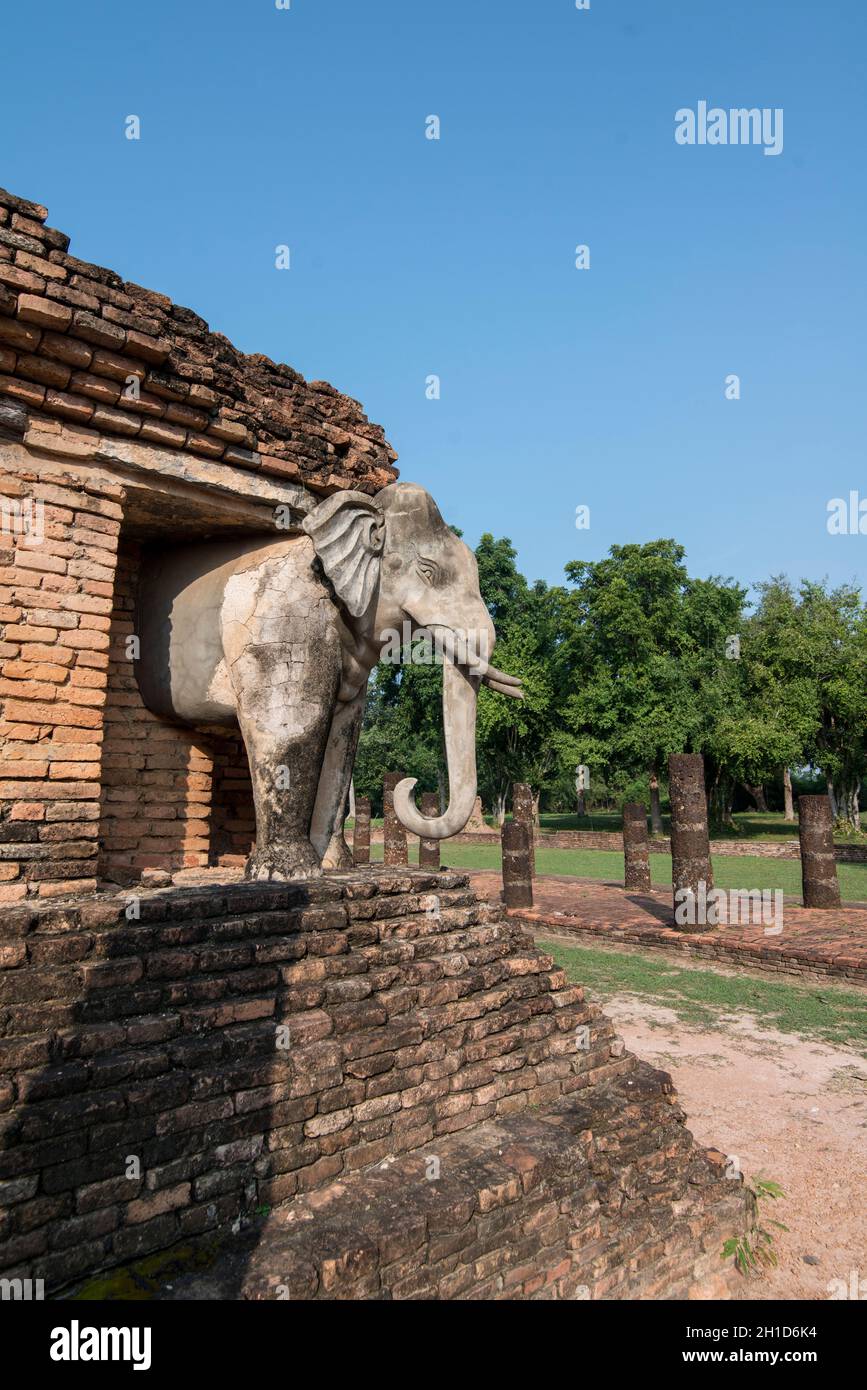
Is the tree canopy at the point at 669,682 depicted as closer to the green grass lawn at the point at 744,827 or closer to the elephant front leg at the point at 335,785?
the green grass lawn at the point at 744,827

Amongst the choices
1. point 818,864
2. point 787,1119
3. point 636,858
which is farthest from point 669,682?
point 787,1119

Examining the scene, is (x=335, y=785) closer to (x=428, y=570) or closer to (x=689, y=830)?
(x=428, y=570)

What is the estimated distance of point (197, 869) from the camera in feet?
17.9

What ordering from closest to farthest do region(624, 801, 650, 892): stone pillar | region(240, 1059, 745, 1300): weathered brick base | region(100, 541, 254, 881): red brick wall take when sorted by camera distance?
1. region(240, 1059, 745, 1300): weathered brick base
2. region(100, 541, 254, 881): red brick wall
3. region(624, 801, 650, 892): stone pillar

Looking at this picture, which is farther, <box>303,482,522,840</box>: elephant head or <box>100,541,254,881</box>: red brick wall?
<box>100,541,254,881</box>: red brick wall

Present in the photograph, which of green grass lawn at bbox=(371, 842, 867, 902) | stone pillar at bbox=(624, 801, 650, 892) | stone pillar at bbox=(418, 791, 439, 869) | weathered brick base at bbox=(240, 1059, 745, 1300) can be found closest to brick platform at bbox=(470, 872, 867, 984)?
stone pillar at bbox=(624, 801, 650, 892)

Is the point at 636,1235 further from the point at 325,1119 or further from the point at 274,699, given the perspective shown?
the point at 274,699

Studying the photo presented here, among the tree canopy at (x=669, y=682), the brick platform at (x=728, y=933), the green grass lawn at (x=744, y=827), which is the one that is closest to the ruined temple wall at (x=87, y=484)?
the brick platform at (x=728, y=933)

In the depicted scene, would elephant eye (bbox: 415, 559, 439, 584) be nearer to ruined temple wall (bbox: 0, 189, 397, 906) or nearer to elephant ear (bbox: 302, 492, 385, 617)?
elephant ear (bbox: 302, 492, 385, 617)

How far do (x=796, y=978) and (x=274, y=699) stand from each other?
23.8 feet

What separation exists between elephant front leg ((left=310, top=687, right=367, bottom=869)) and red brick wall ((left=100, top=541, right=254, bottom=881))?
77 cm

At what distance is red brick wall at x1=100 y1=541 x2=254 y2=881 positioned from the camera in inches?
210

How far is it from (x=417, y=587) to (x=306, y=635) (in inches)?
28.8
